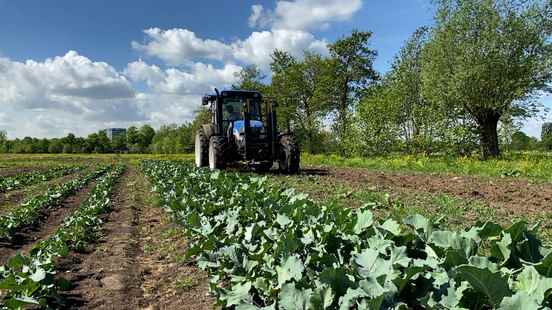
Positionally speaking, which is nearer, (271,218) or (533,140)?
(271,218)

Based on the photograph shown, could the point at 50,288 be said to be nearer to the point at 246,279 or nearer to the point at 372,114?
the point at 246,279

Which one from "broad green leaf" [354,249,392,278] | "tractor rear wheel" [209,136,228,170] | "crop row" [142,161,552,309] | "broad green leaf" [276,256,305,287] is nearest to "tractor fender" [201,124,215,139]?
"tractor rear wheel" [209,136,228,170]

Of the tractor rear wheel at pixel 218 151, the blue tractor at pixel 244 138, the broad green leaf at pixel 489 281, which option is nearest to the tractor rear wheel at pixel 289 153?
the blue tractor at pixel 244 138

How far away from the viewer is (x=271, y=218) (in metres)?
4.86

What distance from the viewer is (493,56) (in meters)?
23.7

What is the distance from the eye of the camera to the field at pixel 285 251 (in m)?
2.34

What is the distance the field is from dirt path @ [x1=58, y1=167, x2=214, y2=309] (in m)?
0.02

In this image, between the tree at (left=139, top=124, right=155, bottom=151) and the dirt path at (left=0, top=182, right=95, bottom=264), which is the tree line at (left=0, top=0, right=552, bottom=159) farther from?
the tree at (left=139, top=124, right=155, bottom=151)

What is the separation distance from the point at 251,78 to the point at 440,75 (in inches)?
1357

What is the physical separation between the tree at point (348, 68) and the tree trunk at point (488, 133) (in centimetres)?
1803

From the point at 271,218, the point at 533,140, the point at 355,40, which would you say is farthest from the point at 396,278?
the point at 533,140

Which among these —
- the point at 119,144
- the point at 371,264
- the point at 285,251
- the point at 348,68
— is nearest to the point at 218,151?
the point at 285,251

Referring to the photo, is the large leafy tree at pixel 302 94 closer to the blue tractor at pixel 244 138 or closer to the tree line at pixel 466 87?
the tree line at pixel 466 87

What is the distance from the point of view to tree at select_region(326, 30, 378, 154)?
43.1 meters
